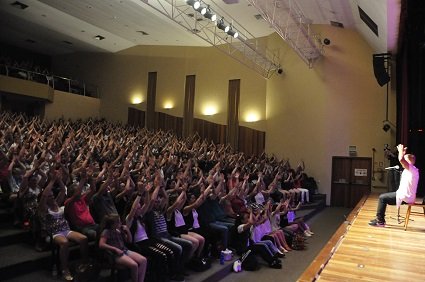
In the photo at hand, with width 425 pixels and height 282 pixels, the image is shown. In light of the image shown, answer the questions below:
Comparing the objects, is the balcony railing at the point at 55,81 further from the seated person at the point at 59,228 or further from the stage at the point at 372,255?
the stage at the point at 372,255

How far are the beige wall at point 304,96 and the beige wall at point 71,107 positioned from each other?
1917 millimetres

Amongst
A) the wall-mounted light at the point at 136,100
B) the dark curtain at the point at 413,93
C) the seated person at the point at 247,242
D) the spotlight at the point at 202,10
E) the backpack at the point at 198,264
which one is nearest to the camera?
the backpack at the point at 198,264

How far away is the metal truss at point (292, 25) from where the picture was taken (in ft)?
27.6

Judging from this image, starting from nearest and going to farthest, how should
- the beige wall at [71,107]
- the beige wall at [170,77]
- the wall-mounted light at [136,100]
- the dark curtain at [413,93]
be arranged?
the dark curtain at [413,93]
the beige wall at [170,77]
the beige wall at [71,107]
the wall-mounted light at [136,100]

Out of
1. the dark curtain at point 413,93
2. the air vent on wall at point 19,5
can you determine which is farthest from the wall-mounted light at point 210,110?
the air vent on wall at point 19,5

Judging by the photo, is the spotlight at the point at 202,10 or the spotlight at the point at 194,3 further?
the spotlight at the point at 202,10

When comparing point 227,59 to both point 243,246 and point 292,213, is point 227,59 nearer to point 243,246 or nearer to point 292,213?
point 292,213

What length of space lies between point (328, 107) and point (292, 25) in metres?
2.70

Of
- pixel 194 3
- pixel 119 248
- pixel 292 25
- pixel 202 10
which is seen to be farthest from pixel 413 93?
pixel 119 248

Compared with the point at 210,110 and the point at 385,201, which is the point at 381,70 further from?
the point at 210,110

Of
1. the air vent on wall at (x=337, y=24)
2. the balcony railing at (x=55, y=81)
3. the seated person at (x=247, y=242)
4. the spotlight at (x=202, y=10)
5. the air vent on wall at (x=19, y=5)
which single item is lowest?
the seated person at (x=247, y=242)

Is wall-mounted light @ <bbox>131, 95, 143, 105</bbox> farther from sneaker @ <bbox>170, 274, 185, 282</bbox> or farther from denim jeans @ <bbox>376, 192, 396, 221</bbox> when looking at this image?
sneaker @ <bbox>170, 274, 185, 282</bbox>

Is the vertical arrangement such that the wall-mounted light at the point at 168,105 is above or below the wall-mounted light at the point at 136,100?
below

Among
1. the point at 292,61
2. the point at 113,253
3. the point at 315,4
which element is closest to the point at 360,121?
the point at 292,61
